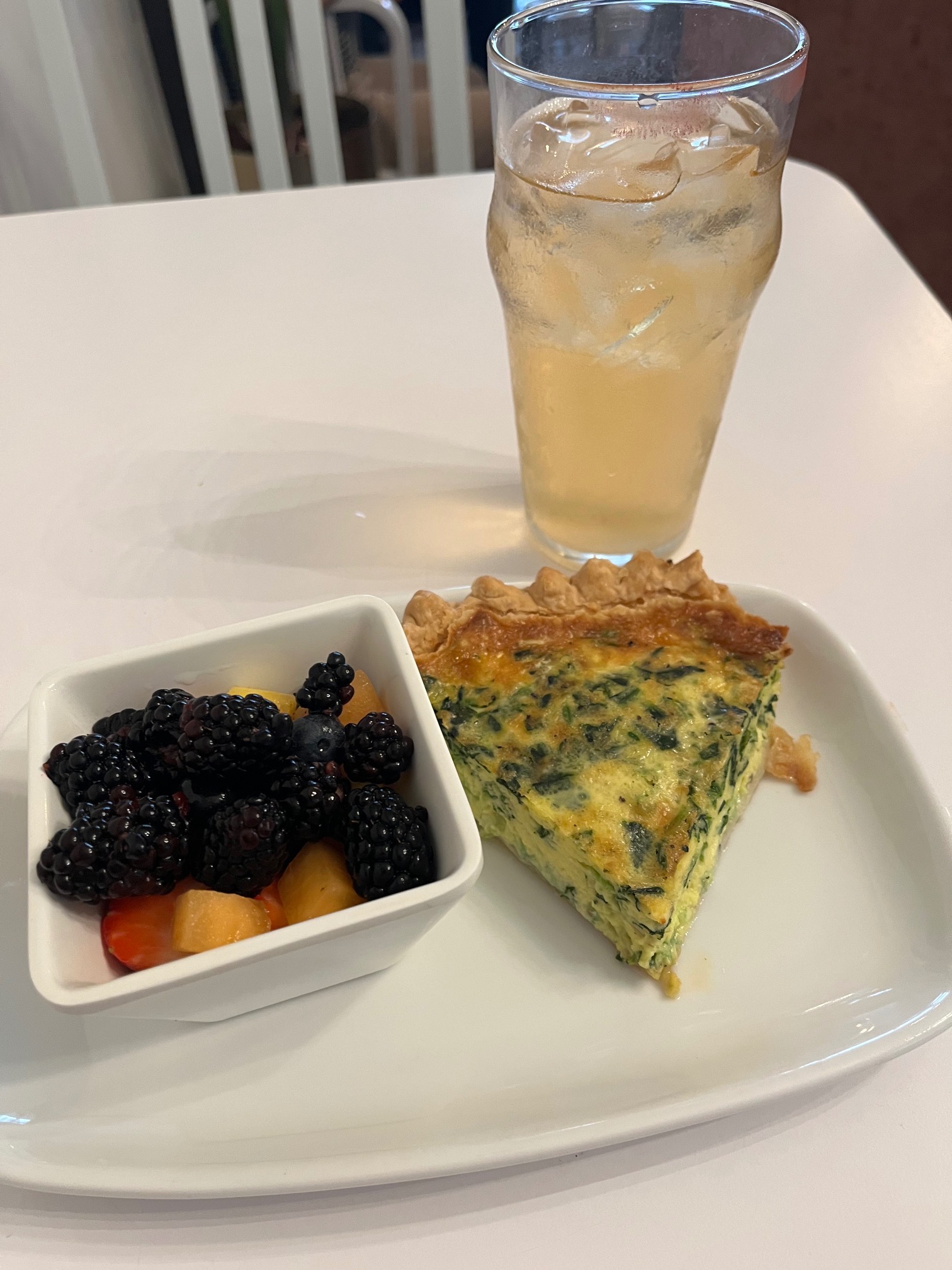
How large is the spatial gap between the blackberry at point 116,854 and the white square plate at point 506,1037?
0.17 metres

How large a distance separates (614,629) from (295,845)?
53cm

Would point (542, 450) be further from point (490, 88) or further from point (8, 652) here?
point (8, 652)

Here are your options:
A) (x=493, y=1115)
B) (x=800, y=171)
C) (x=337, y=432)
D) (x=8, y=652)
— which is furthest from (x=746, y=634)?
(x=800, y=171)

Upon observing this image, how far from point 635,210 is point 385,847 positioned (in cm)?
77

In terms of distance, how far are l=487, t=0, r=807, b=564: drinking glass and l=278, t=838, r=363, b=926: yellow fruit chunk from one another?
664 mm

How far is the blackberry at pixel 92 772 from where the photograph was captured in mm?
882

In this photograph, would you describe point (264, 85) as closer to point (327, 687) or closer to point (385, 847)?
point (327, 687)

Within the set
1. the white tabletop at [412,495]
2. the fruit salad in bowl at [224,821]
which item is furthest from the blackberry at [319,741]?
the white tabletop at [412,495]

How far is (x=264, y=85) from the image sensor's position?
2852 mm

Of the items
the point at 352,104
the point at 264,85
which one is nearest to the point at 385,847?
the point at 264,85

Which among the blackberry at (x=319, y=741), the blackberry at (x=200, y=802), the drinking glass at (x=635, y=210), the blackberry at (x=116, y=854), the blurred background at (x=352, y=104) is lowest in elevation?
the blurred background at (x=352, y=104)

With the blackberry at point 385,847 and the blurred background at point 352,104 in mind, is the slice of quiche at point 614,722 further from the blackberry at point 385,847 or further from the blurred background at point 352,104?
the blurred background at point 352,104

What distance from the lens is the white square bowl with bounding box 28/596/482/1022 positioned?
783 mm

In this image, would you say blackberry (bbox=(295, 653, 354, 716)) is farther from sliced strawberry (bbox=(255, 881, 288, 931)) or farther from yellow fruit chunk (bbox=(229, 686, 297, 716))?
sliced strawberry (bbox=(255, 881, 288, 931))
